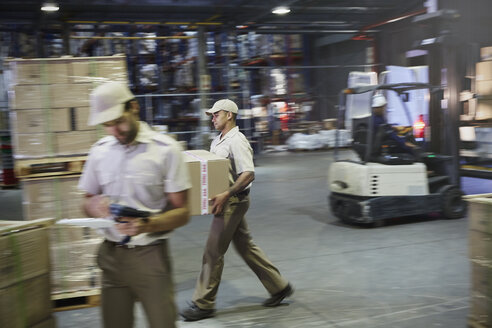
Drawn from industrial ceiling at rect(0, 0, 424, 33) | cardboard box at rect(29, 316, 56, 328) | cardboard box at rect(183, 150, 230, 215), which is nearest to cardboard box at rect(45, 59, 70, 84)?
cardboard box at rect(183, 150, 230, 215)

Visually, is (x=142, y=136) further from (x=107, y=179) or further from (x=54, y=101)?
(x=54, y=101)

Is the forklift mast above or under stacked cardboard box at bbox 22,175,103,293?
above

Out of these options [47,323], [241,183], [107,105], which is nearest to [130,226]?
[107,105]

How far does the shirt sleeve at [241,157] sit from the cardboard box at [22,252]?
1.60 m

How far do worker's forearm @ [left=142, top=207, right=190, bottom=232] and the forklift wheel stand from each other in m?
6.66

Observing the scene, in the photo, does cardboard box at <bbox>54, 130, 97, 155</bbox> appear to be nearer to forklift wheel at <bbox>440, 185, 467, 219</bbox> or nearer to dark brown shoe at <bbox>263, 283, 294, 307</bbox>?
dark brown shoe at <bbox>263, 283, 294, 307</bbox>

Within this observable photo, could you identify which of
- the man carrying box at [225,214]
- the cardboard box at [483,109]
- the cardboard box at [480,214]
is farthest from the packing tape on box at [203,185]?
the cardboard box at [483,109]

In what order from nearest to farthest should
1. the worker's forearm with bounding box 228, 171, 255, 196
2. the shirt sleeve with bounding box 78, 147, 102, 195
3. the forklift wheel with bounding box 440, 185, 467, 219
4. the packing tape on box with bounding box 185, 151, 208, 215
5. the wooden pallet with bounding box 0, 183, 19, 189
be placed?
the shirt sleeve with bounding box 78, 147, 102, 195 < the packing tape on box with bounding box 185, 151, 208, 215 < the worker's forearm with bounding box 228, 171, 255, 196 < the forklift wheel with bounding box 440, 185, 467, 219 < the wooden pallet with bounding box 0, 183, 19, 189

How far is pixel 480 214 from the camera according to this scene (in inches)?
151

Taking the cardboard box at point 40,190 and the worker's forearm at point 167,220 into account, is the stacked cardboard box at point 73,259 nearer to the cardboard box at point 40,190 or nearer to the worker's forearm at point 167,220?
the cardboard box at point 40,190

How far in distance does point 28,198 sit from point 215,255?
180cm

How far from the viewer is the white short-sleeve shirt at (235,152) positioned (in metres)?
4.58

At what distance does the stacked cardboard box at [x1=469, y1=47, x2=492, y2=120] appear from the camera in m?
9.71

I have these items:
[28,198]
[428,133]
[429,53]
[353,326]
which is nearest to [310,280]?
[353,326]
